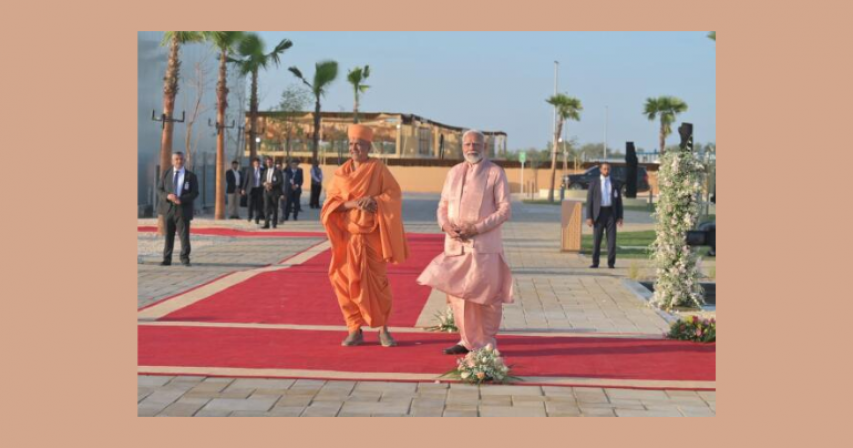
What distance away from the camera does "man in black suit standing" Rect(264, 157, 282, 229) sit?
29.4 meters

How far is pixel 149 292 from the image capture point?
14.8 m

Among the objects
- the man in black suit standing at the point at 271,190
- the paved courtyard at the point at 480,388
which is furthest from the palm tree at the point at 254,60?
the paved courtyard at the point at 480,388

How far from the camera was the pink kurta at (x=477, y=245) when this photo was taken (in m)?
9.77

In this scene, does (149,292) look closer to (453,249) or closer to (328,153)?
(453,249)

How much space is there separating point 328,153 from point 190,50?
3665 centimetres

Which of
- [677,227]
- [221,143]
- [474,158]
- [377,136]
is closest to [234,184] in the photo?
[221,143]

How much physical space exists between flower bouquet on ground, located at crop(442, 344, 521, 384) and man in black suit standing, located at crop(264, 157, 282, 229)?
21004 millimetres

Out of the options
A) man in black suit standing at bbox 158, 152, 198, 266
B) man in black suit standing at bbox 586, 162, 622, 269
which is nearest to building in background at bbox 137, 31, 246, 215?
man in black suit standing at bbox 158, 152, 198, 266

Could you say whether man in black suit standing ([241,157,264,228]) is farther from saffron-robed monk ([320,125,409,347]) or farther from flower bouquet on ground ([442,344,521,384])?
flower bouquet on ground ([442,344,521,384])

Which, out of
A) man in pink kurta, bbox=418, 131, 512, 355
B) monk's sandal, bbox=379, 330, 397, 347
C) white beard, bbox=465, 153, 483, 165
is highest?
white beard, bbox=465, 153, 483, 165

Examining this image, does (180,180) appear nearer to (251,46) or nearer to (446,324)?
(446,324)

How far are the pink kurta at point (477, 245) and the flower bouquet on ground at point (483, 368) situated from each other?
1006 millimetres

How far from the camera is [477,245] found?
32.3ft

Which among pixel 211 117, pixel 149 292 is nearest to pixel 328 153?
pixel 211 117
